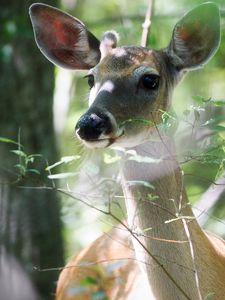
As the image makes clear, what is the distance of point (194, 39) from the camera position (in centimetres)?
492

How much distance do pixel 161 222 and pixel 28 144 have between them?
7.66ft

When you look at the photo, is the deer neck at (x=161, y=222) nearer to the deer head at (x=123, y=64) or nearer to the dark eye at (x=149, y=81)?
the deer head at (x=123, y=64)

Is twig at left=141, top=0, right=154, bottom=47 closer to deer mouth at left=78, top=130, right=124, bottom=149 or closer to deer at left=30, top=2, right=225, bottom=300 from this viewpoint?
deer at left=30, top=2, right=225, bottom=300

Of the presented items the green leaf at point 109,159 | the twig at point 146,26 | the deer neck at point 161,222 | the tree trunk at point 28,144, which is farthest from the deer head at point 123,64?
the tree trunk at point 28,144

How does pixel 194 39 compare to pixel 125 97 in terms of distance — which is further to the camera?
pixel 194 39

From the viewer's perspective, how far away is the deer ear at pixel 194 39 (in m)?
4.72

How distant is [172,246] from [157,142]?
1.88ft

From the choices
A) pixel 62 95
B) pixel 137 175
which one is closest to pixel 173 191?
pixel 137 175

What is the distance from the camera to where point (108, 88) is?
4.49 meters

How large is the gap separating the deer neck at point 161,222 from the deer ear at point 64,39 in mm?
855

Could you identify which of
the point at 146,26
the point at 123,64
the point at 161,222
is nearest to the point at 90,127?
the point at 161,222

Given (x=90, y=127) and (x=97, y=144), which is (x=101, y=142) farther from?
(x=90, y=127)

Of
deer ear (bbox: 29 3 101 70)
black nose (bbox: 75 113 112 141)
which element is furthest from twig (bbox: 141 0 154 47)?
black nose (bbox: 75 113 112 141)

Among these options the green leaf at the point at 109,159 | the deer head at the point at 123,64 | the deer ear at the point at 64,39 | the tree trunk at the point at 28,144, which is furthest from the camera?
the tree trunk at the point at 28,144
